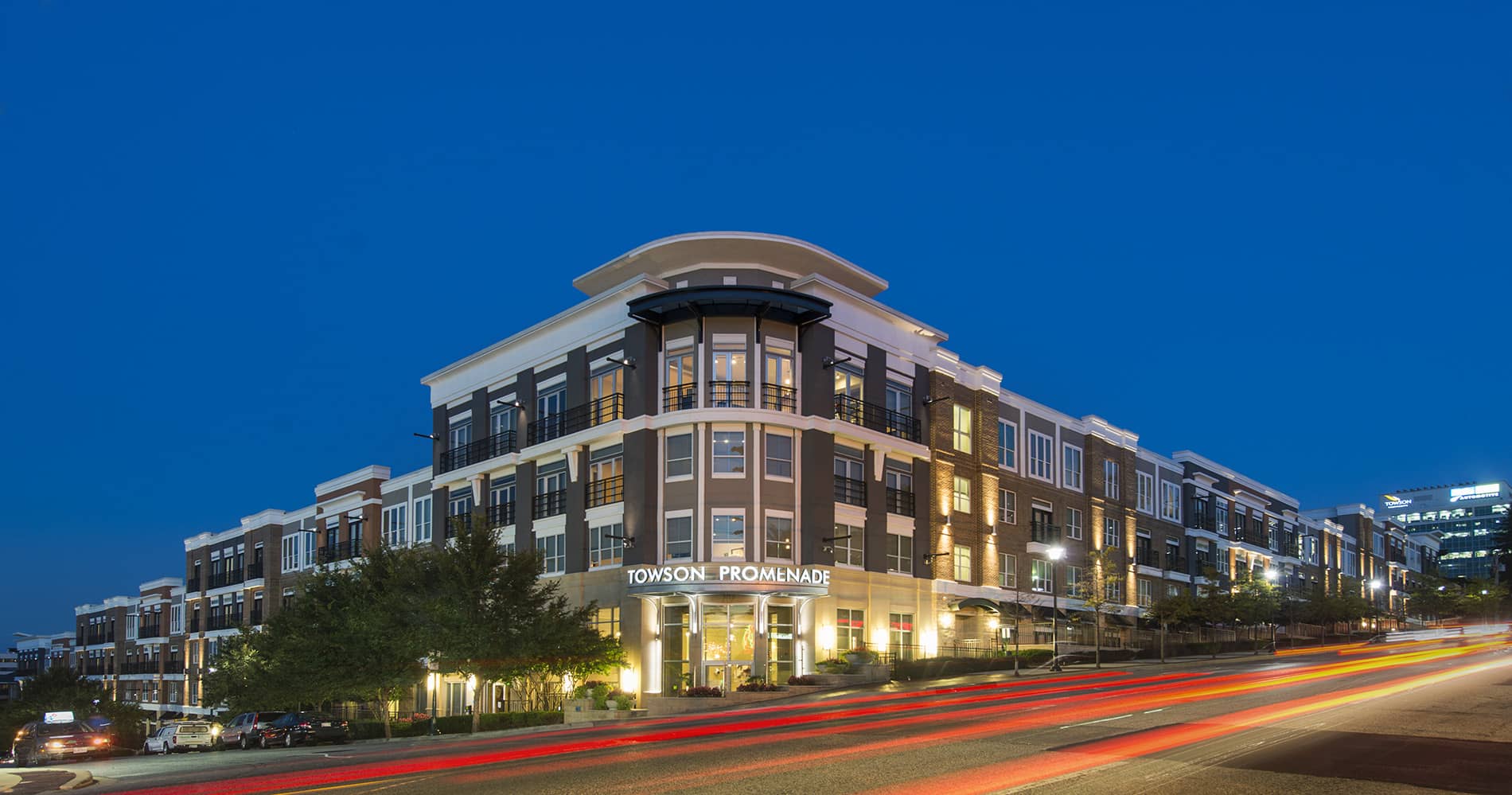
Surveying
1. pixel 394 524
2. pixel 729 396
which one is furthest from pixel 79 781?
pixel 394 524

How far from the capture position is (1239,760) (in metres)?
17.8

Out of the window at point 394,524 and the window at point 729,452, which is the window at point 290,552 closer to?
the window at point 394,524

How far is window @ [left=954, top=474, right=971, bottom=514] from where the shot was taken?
5803cm

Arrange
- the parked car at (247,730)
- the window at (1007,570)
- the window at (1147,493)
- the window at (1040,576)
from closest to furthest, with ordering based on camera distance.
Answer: the parked car at (247,730)
the window at (1007,570)
the window at (1040,576)
the window at (1147,493)

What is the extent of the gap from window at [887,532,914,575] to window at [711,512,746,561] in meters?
8.52

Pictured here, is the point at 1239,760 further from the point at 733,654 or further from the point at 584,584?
the point at 584,584

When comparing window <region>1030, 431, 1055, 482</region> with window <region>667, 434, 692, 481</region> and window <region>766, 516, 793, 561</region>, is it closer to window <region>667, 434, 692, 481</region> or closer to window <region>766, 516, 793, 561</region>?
window <region>766, 516, 793, 561</region>

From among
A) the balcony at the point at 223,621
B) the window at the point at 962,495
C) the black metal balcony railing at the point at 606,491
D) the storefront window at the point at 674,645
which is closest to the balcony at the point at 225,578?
the balcony at the point at 223,621

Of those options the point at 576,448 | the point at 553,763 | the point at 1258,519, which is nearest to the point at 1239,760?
the point at 553,763

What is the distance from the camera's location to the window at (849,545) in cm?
4928

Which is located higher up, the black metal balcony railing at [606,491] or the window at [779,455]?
the window at [779,455]

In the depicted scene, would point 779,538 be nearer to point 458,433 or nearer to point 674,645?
point 674,645

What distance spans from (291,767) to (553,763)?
7.11 meters

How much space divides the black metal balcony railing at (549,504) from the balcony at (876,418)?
13727 mm
